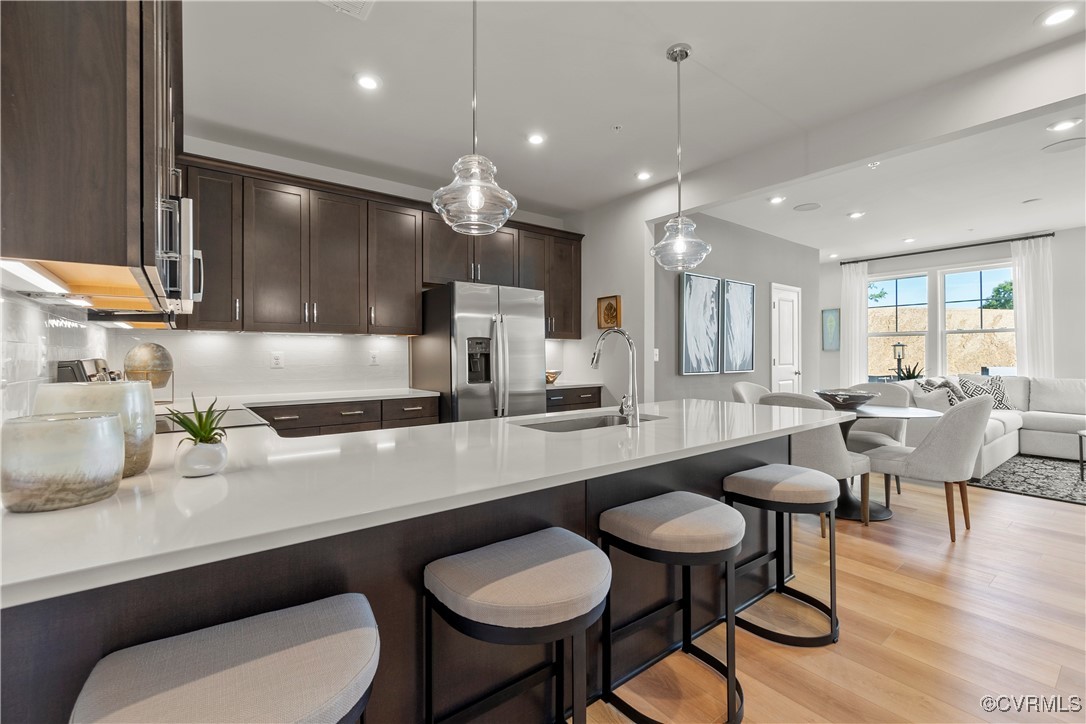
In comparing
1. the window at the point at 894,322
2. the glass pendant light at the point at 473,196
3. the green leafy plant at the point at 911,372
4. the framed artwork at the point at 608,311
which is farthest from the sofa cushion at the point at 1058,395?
the glass pendant light at the point at 473,196

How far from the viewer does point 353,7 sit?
6.61 ft

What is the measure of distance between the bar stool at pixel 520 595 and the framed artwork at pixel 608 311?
342cm

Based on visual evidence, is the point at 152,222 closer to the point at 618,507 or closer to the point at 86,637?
the point at 86,637

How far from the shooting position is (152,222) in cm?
88

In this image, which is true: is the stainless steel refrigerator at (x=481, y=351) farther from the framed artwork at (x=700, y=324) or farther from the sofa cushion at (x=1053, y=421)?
the sofa cushion at (x=1053, y=421)

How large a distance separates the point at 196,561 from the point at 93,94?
0.78 metres

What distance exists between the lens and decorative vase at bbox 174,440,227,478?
106 cm

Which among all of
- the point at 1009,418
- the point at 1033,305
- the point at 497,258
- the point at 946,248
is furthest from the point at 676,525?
the point at 946,248

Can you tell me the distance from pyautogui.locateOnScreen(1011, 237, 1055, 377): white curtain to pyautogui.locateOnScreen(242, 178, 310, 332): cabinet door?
8.17 meters

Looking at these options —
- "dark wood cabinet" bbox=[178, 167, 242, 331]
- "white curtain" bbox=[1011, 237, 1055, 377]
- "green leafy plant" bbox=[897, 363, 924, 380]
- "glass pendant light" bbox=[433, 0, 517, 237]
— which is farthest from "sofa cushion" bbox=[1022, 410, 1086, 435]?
"dark wood cabinet" bbox=[178, 167, 242, 331]

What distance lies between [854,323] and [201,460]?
8.80m

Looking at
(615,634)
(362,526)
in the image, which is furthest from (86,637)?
(615,634)

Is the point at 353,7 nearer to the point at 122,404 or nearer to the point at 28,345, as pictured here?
the point at 28,345

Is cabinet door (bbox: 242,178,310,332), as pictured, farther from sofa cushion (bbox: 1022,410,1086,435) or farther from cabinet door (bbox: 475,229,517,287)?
sofa cushion (bbox: 1022,410,1086,435)
